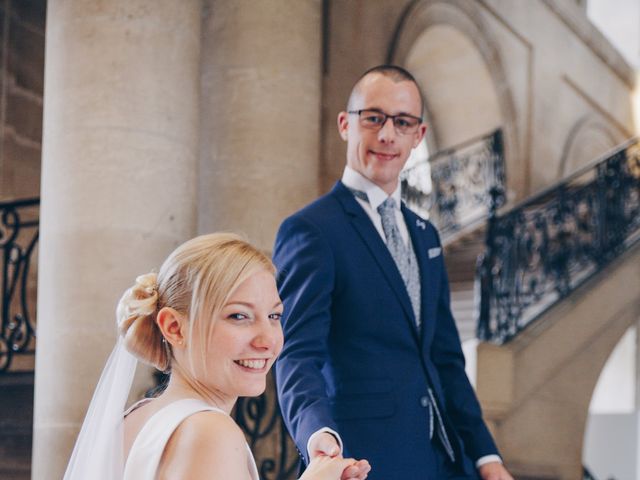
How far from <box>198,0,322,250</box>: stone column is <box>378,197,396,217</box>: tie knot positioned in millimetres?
2925

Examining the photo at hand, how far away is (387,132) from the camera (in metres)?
2.79

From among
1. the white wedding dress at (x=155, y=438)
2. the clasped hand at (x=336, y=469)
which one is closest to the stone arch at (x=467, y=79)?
the clasped hand at (x=336, y=469)

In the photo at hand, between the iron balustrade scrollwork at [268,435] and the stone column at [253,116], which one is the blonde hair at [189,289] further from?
the stone column at [253,116]

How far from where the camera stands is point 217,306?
1947mm

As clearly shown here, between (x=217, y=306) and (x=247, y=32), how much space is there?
13.8ft

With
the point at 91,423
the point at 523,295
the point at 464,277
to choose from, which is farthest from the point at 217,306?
the point at 464,277

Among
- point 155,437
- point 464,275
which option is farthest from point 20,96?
point 155,437

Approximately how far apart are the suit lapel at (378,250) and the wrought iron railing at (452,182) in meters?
8.36

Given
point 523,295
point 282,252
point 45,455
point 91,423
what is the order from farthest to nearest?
1. point 523,295
2. point 45,455
3. point 282,252
4. point 91,423

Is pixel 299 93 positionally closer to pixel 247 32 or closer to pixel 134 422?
pixel 247 32

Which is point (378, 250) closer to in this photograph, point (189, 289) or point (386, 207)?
point (386, 207)

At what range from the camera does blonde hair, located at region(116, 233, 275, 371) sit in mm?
1948

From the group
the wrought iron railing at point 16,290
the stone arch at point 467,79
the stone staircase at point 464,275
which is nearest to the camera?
the wrought iron railing at point 16,290

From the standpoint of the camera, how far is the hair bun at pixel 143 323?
2031mm
